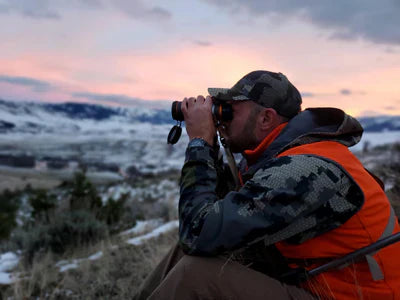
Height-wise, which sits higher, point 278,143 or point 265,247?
point 278,143

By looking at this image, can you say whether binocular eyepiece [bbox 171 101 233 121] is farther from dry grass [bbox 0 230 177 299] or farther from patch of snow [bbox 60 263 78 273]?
patch of snow [bbox 60 263 78 273]

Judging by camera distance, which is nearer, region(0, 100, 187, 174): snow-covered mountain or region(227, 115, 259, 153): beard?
region(227, 115, 259, 153): beard

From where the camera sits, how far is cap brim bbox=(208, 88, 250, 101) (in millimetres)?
2223

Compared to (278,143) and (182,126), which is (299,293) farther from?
(182,126)

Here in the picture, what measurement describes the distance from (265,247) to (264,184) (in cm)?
32

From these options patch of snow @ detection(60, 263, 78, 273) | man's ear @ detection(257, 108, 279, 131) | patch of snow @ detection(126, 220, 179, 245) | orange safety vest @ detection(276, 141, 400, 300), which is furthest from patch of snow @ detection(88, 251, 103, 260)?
orange safety vest @ detection(276, 141, 400, 300)

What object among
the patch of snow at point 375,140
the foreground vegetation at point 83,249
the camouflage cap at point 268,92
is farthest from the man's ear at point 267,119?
the patch of snow at point 375,140

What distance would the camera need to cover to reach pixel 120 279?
3.60 meters

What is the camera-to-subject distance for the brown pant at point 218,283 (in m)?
1.68

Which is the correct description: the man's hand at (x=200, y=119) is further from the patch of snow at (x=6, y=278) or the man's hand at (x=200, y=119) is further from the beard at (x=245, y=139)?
the patch of snow at (x=6, y=278)

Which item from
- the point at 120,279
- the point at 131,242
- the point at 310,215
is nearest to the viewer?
the point at 310,215

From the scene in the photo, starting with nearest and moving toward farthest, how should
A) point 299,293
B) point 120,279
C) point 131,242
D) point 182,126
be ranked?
point 299,293
point 182,126
point 120,279
point 131,242

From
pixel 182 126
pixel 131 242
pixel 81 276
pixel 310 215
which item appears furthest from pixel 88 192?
pixel 310 215

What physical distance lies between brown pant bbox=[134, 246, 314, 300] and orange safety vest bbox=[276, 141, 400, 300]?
152 mm
